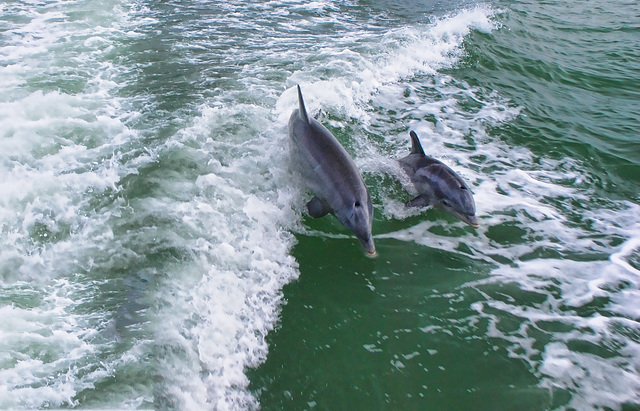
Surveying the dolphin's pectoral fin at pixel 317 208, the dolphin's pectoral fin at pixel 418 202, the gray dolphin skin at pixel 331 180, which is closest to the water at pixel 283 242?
the dolphin's pectoral fin at pixel 418 202

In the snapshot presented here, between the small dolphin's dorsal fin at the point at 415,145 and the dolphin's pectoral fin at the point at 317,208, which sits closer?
the dolphin's pectoral fin at the point at 317,208

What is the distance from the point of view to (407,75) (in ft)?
38.7

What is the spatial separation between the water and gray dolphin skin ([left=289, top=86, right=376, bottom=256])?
1.53 ft

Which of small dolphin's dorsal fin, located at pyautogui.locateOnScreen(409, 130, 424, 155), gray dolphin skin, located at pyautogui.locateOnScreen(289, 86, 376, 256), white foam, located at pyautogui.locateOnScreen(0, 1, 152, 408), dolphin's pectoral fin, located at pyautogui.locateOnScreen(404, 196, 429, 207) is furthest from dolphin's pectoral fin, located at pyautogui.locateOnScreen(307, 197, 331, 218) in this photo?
white foam, located at pyautogui.locateOnScreen(0, 1, 152, 408)

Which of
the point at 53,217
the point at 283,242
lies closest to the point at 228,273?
the point at 283,242

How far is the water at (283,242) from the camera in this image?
4449 mm

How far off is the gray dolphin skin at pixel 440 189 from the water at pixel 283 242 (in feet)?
0.74

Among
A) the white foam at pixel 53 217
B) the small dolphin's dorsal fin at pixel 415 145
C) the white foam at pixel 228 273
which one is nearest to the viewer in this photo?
the white foam at pixel 53 217

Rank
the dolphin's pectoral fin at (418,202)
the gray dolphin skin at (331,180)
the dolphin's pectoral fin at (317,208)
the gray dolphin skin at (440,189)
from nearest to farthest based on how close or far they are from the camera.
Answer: the gray dolphin skin at (331,180) → the dolphin's pectoral fin at (317,208) → the gray dolphin skin at (440,189) → the dolphin's pectoral fin at (418,202)

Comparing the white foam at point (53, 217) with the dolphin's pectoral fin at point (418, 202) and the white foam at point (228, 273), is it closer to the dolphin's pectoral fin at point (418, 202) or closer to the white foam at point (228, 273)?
the white foam at point (228, 273)

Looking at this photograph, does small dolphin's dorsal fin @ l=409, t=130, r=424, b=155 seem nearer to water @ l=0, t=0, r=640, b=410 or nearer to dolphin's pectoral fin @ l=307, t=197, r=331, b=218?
water @ l=0, t=0, r=640, b=410

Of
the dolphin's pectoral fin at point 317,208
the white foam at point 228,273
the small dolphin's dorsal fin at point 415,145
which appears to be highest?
the small dolphin's dorsal fin at point 415,145

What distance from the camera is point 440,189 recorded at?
683cm

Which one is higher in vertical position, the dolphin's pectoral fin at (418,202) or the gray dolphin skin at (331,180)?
the gray dolphin skin at (331,180)
